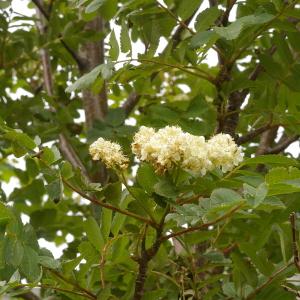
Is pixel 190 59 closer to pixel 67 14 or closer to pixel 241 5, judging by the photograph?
pixel 241 5

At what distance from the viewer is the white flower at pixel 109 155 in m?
0.91

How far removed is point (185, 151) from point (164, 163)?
0.03m

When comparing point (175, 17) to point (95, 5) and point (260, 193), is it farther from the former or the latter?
point (260, 193)

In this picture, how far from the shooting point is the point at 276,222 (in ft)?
3.79

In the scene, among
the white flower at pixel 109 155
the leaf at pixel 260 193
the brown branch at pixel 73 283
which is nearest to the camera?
the leaf at pixel 260 193

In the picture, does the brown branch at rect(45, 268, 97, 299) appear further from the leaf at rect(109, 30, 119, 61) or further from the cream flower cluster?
the leaf at rect(109, 30, 119, 61)

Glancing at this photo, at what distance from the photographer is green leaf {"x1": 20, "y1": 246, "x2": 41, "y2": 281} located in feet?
3.05

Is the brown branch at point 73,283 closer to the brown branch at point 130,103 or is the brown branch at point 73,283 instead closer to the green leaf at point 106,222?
the green leaf at point 106,222

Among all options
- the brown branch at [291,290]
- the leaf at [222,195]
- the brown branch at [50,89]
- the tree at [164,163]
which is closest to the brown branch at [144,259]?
the tree at [164,163]

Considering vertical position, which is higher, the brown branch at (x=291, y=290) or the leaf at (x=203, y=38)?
the leaf at (x=203, y=38)

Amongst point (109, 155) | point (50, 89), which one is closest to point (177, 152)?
point (109, 155)

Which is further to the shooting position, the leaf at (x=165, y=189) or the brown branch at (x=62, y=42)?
the brown branch at (x=62, y=42)

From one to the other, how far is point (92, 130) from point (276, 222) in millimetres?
509

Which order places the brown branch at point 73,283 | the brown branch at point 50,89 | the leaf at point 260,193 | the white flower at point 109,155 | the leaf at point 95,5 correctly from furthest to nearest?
the brown branch at point 50,89, the leaf at point 95,5, the brown branch at point 73,283, the white flower at point 109,155, the leaf at point 260,193
